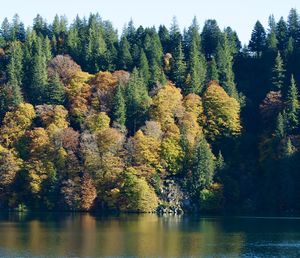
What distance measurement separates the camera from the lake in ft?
258

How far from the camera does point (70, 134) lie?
461 ft

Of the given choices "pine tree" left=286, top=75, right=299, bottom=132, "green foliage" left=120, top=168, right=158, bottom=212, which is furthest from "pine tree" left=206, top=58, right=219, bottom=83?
"green foliage" left=120, top=168, right=158, bottom=212

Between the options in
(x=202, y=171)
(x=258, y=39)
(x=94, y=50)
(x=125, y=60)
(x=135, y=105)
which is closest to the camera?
(x=202, y=171)

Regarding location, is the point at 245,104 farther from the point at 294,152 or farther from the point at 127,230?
the point at 127,230

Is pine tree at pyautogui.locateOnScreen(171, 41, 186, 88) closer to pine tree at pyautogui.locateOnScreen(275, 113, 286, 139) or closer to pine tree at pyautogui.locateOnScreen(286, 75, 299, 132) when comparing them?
pine tree at pyautogui.locateOnScreen(286, 75, 299, 132)

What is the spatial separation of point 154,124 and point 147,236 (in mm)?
50612

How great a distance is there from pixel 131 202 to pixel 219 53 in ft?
160

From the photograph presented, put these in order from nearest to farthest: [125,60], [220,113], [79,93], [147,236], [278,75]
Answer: [147,236] → [220,113] → [278,75] → [79,93] → [125,60]

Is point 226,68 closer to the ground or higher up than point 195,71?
higher up

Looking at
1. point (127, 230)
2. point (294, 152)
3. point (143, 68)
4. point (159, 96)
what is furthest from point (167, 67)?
point (127, 230)

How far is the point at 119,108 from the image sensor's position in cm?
14562

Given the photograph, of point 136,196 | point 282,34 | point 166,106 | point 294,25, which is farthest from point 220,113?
point 294,25

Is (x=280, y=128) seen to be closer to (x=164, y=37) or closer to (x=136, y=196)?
(x=136, y=196)

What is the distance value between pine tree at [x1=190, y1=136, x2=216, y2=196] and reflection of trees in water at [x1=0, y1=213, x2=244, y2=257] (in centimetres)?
1243
